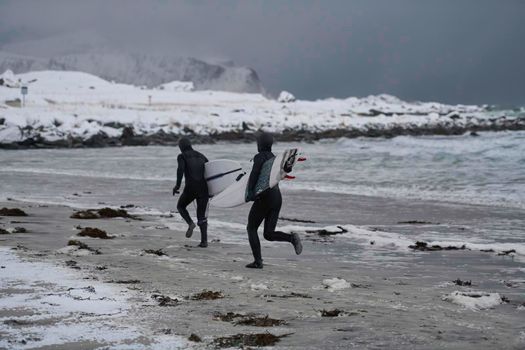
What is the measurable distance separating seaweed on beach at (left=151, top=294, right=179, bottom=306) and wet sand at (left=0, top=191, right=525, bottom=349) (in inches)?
1.3

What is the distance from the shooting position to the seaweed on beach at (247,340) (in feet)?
19.4

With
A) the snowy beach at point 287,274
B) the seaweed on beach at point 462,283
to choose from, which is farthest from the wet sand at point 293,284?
the seaweed on beach at point 462,283

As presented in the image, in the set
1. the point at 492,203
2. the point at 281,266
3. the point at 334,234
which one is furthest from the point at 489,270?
the point at 492,203

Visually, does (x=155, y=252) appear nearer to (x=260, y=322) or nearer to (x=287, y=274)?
(x=287, y=274)

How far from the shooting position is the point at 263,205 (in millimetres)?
10320

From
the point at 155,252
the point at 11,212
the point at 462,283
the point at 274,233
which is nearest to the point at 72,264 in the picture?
the point at 155,252

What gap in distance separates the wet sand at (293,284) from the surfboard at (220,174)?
0.98 m

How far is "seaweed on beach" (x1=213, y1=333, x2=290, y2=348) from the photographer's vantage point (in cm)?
591


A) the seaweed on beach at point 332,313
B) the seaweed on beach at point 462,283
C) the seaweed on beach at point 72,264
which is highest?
the seaweed on beach at point 462,283

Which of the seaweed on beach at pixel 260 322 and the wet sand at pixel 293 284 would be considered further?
the seaweed on beach at pixel 260 322

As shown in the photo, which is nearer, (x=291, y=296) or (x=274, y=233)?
(x=291, y=296)

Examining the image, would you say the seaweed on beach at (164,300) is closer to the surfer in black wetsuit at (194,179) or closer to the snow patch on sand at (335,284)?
the snow patch on sand at (335,284)

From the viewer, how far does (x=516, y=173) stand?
3070cm

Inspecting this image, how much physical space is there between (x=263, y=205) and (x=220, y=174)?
2528 mm
